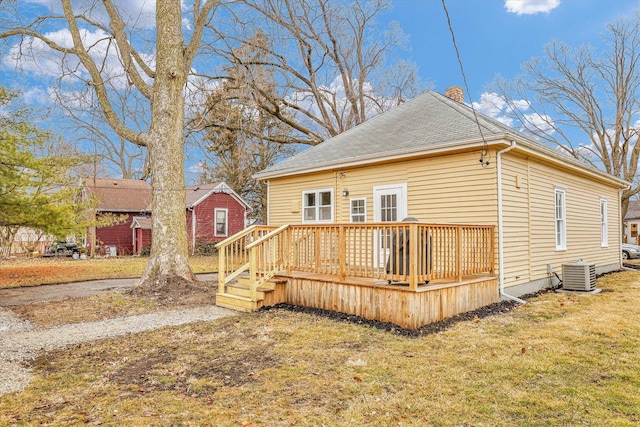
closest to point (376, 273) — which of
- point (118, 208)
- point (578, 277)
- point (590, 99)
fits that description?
point (578, 277)

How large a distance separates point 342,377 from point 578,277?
25.1ft

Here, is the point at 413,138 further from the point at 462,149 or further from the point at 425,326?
the point at 425,326

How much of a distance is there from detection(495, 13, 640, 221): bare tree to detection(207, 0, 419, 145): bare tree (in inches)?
255

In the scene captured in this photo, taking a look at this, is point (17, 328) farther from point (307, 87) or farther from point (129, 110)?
point (307, 87)

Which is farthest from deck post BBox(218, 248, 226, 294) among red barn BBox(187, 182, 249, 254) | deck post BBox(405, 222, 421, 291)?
red barn BBox(187, 182, 249, 254)

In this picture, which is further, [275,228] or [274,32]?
[274,32]

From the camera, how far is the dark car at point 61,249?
2269cm

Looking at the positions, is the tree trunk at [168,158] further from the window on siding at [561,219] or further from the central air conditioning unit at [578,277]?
the window on siding at [561,219]

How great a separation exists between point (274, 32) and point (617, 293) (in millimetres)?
16049

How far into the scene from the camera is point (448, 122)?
909 centimetres

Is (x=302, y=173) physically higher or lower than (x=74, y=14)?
lower

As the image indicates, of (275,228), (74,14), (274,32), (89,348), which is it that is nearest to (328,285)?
(275,228)

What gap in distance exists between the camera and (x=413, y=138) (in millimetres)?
9023

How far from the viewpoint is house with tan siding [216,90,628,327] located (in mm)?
7016
